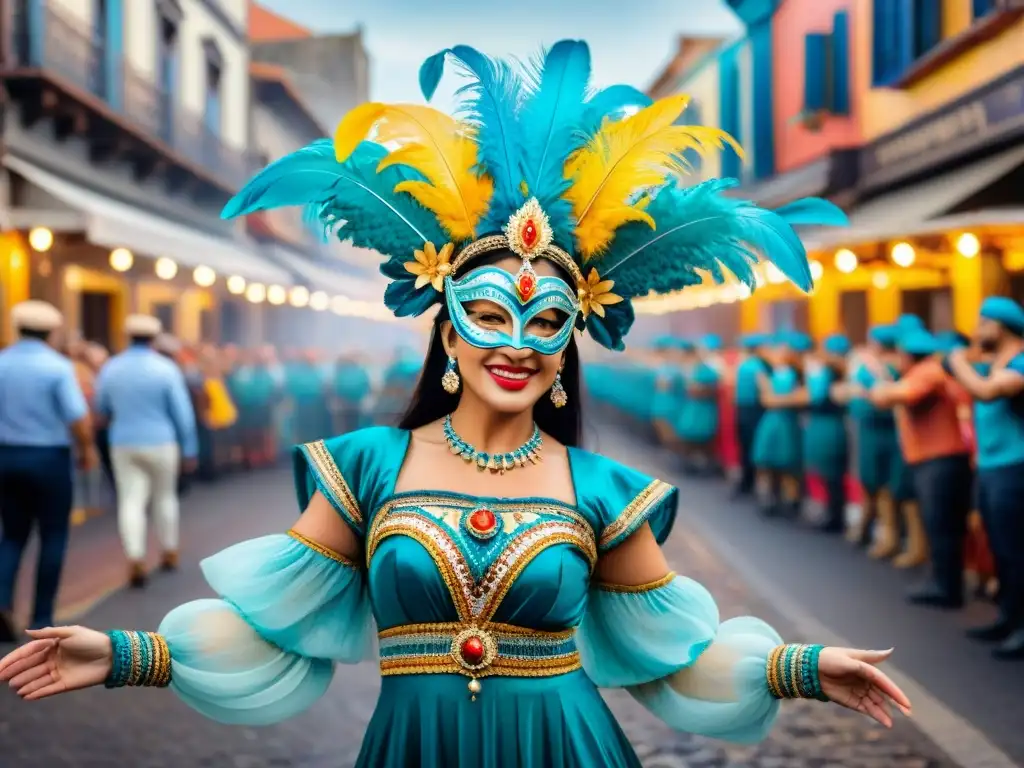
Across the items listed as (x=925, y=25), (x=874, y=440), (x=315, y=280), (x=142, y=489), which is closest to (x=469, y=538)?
(x=142, y=489)

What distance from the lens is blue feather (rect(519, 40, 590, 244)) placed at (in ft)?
9.77

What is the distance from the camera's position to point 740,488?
14.1 metres

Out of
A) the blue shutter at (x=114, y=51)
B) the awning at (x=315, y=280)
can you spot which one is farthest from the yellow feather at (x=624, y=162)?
the awning at (x=315, y=280)

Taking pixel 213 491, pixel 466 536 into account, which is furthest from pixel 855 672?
pixel 213 491

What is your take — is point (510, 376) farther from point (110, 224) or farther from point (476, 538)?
point (110, 224)

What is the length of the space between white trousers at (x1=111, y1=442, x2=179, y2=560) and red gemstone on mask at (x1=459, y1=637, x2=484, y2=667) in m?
6.33

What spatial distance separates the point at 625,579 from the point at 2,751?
A: 11.3ft

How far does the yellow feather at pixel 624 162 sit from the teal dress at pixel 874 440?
7352mm

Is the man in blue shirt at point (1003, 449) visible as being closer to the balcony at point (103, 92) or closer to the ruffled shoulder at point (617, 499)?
the ruffled shoulder at point (617, 499)

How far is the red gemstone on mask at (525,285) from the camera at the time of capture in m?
2.87

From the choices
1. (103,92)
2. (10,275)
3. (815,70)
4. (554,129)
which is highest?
(815,70)

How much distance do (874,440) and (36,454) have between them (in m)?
6.29

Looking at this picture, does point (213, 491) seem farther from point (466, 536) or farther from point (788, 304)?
point (466, 536)

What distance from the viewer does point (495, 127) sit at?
9.71 ft
